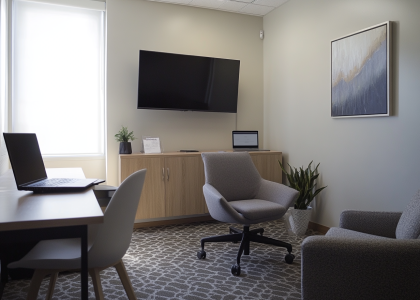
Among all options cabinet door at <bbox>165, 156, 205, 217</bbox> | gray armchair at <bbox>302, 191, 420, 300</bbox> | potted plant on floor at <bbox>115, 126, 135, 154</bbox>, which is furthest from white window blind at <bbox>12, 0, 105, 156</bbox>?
gray armchair at <bbox>302, 191, 420, 300</bbox>

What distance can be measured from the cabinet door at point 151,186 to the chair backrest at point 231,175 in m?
0.87

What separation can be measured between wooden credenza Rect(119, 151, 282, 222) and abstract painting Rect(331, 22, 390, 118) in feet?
5.72

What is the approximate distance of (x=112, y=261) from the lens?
1.74 metres

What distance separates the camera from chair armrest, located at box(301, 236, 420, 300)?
1.62 metres

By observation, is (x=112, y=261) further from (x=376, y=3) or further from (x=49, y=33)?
(x=49, y=33)

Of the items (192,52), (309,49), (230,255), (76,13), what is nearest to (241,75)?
(192,52)

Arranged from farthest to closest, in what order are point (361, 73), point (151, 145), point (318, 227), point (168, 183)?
point (151, 145) → point (168, 183) → point (318, 227) → point (361, 73)

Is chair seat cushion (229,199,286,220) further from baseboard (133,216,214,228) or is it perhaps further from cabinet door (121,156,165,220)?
baseboard (133,216,214,228)

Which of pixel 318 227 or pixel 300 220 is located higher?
pixel 300 220

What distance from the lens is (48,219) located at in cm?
135

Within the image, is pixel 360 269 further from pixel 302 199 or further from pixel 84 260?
pixel 302 199

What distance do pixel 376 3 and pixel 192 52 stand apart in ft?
7.44

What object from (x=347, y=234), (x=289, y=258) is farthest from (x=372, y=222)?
(x=289, y=258)

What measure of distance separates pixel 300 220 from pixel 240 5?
9.20 feet
